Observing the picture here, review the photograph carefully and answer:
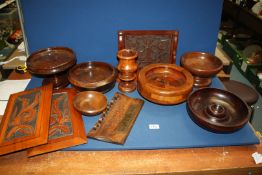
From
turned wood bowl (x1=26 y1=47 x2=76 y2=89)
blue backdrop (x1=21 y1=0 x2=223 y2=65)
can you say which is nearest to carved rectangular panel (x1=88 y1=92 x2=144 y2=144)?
turned wood bowl (x1=26 y1=47 x2=76 y2=89)

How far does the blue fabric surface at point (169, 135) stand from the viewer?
1105mm

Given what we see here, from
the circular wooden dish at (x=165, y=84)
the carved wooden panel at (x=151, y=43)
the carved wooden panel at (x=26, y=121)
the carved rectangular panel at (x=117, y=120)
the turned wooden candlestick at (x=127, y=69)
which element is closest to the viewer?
the carved wooden panel at (x=26, y=121)

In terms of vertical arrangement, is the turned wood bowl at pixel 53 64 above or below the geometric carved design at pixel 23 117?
above

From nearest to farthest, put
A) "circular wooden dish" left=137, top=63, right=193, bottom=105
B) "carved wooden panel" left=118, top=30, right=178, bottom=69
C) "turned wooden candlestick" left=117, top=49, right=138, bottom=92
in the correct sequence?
"circular wooden dish" left=137, top=63, right=193, bottom=105, "turned wooden candlestick" left=117, top=49, right=138, bottom=92, "carved wooden panel" left=118, top=30, right=178, bottom=69

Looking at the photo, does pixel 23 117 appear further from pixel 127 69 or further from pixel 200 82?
pixel 200 82

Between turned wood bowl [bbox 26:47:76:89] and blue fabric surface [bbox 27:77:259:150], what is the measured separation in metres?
0.32

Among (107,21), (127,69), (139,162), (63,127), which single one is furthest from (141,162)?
(107,21)

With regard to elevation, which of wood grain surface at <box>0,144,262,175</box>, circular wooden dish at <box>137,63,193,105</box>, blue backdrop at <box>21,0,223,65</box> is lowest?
wood grain surface at <box>0,144,262,175</box>

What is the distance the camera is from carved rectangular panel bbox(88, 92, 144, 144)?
1131 millimetres

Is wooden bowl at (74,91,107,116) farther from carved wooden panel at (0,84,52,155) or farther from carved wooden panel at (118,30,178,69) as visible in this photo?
carved wooden panel at (118,30,178,69)

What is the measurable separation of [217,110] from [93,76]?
0.74 metres

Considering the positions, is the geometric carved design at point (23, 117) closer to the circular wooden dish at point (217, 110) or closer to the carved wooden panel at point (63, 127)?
the carved wooden panel at point (63, 127)

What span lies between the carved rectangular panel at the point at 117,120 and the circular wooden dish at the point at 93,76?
102 millimetres

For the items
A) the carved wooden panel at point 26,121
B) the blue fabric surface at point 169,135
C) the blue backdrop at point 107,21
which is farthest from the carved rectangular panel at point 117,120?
the blue backdrop at point 107,21
